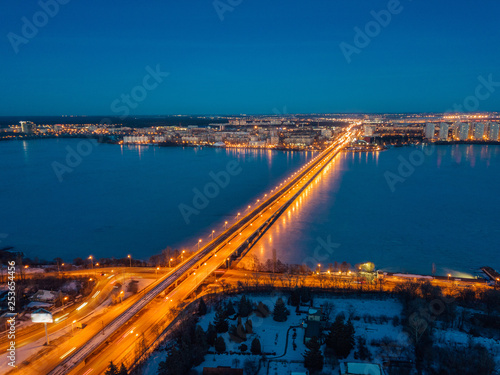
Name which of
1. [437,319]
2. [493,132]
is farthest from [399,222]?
[493,132]

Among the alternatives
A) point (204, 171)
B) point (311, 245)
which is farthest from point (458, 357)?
point (204, 171)

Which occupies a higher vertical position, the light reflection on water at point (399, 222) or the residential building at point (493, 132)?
the residential building at point (493, 132)

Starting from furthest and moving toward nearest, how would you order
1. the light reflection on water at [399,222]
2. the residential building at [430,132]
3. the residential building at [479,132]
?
1. the residential building at [430,132]
2. the residential building at [479,132]
3. the light reflection on water at [399,222]

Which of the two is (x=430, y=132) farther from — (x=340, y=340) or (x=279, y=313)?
(x=340, y=340)

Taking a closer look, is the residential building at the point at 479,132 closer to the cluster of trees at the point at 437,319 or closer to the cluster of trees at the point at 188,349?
the cluster of trees at the point at 437,319

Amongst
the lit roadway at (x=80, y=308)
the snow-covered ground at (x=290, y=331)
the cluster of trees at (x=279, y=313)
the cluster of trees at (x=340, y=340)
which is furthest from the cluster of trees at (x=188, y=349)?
the lit roadway at (x=80, y=308)

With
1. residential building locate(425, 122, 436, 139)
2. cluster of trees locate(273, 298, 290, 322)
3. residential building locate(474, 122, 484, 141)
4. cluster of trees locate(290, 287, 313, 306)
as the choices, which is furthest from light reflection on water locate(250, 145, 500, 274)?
residential building locate(474, 122, 484, 141)

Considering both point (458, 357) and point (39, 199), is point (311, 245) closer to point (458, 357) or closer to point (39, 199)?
point (458, 357)

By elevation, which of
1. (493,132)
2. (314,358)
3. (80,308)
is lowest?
(80,308)
